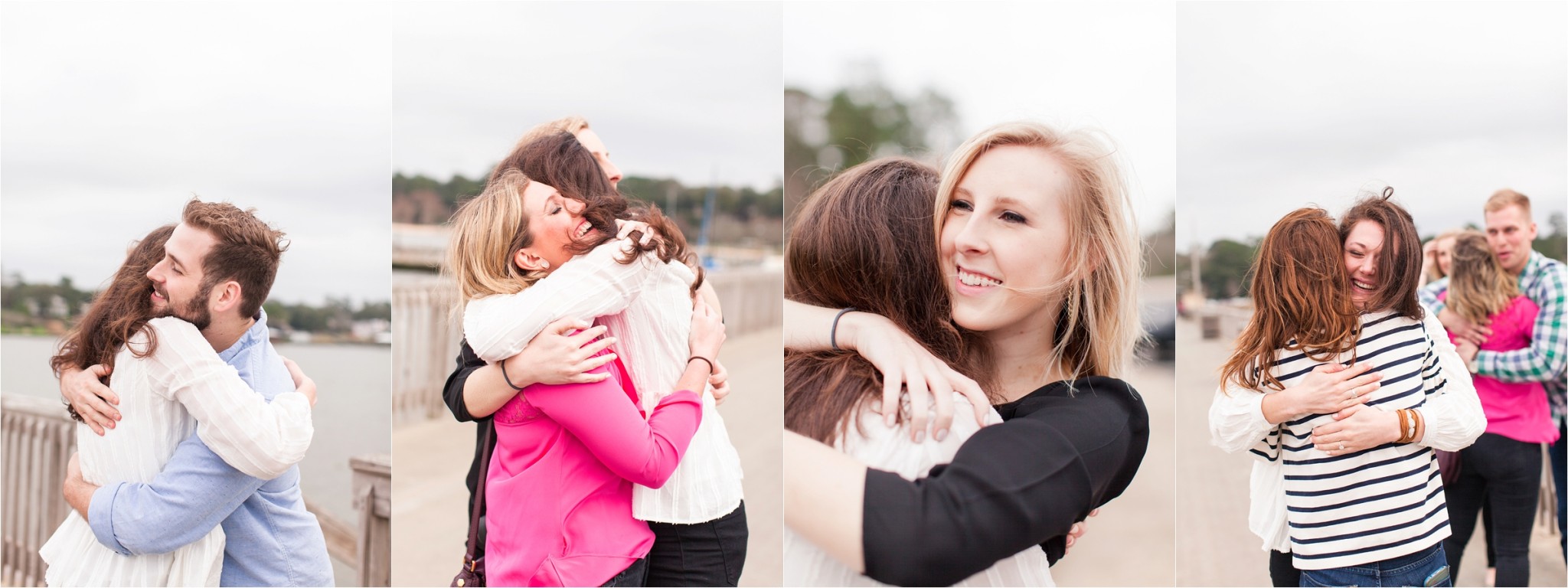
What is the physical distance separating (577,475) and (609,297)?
42cm

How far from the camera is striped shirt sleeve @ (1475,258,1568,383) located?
261cm

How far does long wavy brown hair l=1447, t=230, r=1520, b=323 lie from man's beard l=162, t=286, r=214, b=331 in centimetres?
354

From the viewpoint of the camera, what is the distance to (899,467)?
5.55ft

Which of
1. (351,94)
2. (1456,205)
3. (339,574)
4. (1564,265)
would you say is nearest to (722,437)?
(351,94)

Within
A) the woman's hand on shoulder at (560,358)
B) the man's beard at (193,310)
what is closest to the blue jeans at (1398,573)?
the woman's hand on shoulder at (560,358)

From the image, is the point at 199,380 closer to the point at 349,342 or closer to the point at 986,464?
the point at 349,342

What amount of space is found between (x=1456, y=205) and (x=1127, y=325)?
1.35 metres

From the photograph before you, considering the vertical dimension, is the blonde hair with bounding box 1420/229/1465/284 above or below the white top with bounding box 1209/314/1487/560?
above

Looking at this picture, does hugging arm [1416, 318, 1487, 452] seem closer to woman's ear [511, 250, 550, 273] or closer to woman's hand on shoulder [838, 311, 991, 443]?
woman's hand on shoulder [838, 311, 991, 443]

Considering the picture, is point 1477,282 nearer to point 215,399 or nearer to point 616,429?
point 616,429

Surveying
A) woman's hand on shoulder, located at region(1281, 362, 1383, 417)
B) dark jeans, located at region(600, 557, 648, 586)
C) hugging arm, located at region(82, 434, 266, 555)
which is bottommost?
dark jeans, located at region(600, 557, 648, 586)

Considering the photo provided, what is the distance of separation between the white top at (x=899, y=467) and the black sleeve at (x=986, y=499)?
0.07m

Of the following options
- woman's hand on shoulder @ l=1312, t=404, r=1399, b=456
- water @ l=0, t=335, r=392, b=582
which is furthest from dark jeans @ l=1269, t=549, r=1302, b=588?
water @ l=0, t=335, r=392, b=582

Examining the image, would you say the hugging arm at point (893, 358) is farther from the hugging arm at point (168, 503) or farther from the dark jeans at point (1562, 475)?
the dark jeans at point (1562, 475)
